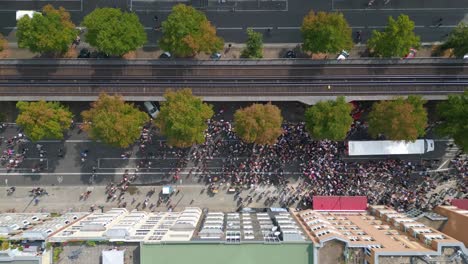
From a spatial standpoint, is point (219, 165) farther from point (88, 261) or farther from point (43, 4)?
point (43, 4)

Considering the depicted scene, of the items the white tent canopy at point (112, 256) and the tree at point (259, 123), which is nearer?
the white tent canopy at point (112, 256)

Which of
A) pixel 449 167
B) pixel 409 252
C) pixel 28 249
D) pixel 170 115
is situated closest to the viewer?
pixel 409 252

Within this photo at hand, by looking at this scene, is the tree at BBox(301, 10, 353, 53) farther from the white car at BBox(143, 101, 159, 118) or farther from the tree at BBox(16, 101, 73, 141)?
the tree at BBox(16, 101, 73, 141)

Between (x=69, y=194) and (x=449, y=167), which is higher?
(x=449, y=167)

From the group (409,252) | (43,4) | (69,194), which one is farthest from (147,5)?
(409,252)

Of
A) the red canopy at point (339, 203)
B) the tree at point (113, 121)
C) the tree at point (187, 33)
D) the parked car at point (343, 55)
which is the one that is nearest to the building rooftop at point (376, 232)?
the red canopy at point (339, 203)

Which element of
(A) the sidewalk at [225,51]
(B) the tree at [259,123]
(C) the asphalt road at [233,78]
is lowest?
(B) the tree at [259,123]

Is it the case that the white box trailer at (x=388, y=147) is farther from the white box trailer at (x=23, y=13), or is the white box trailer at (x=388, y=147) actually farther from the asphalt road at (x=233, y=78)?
the white box trailer at (x=23, y=13)

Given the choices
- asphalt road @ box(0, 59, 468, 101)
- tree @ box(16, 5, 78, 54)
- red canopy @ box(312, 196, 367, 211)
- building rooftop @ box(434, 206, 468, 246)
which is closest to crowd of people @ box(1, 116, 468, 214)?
red canopy @ box(312, 196, 367, 211)
